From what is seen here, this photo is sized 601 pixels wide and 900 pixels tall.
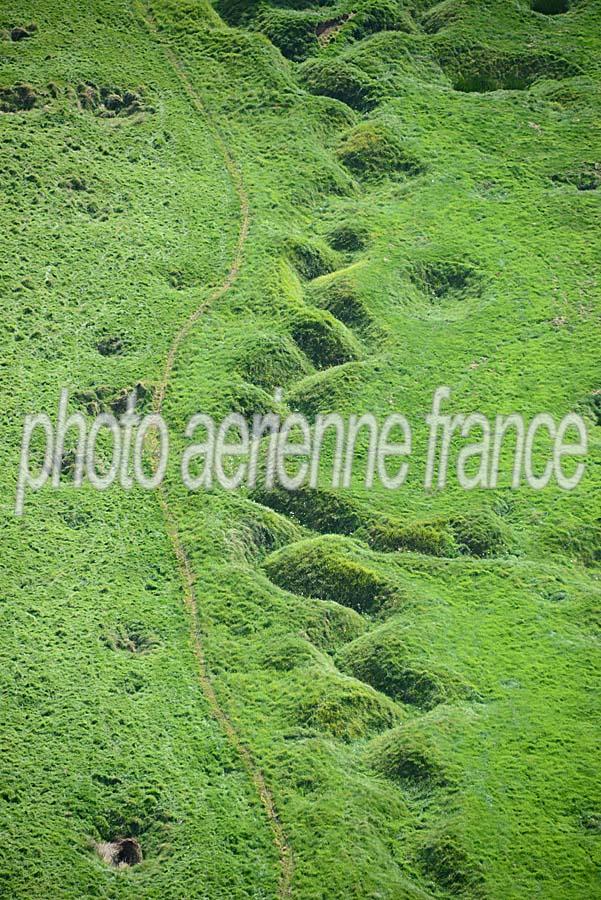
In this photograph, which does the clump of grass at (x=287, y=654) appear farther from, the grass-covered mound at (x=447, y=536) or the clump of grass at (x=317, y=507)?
the clump of grass at (x=317, y=507)

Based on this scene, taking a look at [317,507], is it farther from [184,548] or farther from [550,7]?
[550,7]

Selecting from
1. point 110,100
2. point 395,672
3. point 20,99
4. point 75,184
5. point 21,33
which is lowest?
point 395,672

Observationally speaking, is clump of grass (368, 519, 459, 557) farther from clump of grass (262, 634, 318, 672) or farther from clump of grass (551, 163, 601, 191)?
clump of grass (551, 163, 601, 191)

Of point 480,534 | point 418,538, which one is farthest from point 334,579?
point 480,534

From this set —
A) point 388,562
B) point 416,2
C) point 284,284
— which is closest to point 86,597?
point 388,562

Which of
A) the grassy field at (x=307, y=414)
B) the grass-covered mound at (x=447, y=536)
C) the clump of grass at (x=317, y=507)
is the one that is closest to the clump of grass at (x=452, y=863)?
the grassy field at (x=307, y=414)
